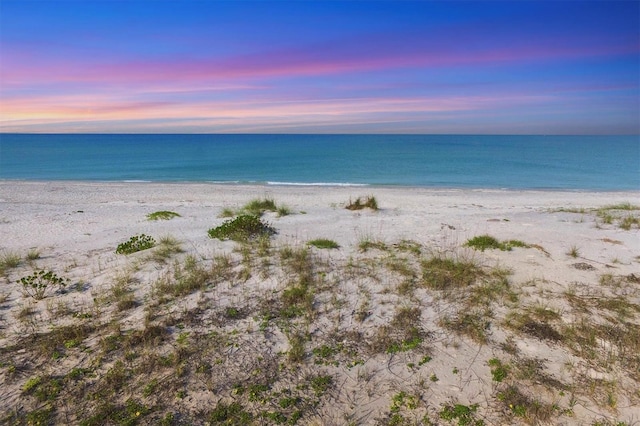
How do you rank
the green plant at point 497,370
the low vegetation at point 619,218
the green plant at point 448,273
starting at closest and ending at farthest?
the green plant at point 497,370 < the green plant at point 448,273 < the low vegetation at point 619,218

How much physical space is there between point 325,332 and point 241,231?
577 cm

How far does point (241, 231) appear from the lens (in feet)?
35.9

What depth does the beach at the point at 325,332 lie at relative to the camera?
14.5 ft

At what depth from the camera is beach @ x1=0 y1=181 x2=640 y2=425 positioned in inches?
174

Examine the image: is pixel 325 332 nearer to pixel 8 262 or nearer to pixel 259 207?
pixel 8 262

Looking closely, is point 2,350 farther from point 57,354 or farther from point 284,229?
point 284,229

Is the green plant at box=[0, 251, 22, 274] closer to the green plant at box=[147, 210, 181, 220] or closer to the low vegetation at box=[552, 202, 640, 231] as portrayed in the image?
the green plant at box=[147, 210, 181, 220]

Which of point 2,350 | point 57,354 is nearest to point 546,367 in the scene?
point 57,354

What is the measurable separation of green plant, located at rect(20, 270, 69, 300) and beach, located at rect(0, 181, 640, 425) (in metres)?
0.16

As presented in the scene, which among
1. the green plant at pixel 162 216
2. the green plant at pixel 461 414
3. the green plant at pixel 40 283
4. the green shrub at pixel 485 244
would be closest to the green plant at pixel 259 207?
the green plant at pixel 162 216

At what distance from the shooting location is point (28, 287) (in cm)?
732

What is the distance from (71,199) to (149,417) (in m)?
23.2

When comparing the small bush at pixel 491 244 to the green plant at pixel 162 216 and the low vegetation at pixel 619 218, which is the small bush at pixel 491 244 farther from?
the green plant at pixel 162 216

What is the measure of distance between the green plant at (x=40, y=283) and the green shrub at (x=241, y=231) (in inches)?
163
